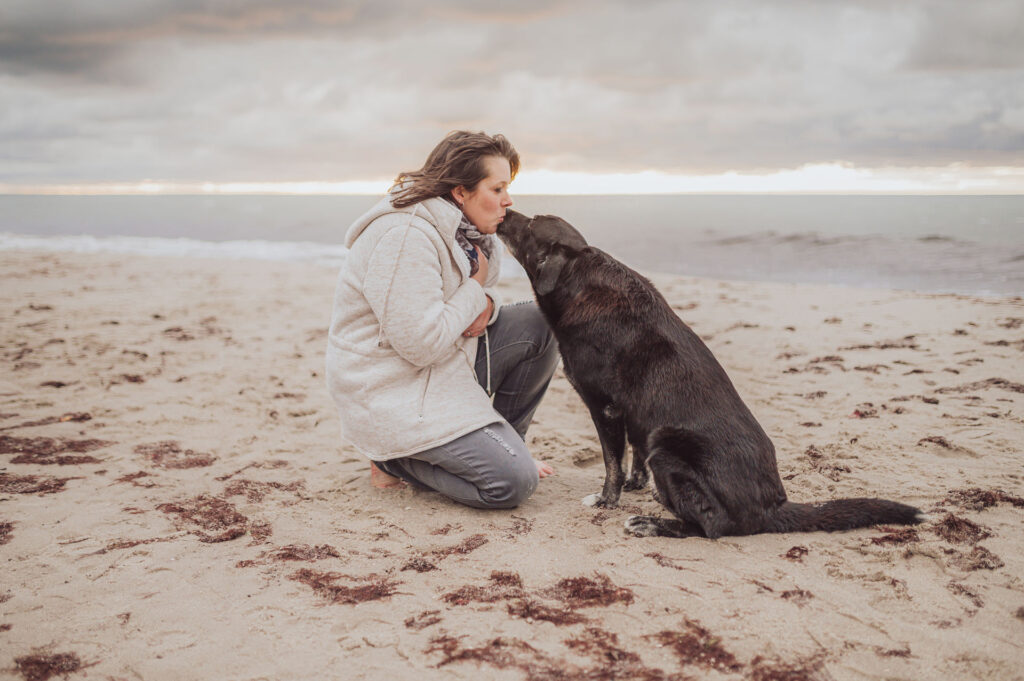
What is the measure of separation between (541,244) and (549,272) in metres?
0.19

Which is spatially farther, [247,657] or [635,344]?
[635,344]

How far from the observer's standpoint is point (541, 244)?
3559 mm

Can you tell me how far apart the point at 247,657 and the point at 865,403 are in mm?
4347

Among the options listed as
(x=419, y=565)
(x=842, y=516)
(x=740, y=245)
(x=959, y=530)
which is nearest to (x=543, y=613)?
(x=419, y=565)

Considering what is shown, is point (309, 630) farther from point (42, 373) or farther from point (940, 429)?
point (42, 373)

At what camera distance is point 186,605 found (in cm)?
234

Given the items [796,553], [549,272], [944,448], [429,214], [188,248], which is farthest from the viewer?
[188,248]

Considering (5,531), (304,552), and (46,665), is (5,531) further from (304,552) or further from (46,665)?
(304,552)

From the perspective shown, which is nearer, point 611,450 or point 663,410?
point 663,410

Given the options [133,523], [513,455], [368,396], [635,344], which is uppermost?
[635,344]

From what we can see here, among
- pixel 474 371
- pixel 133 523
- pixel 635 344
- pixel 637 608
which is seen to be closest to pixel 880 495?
pixel 635 344

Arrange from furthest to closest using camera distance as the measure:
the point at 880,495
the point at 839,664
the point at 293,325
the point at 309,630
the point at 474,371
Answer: the point at 293,325 → the point at 474,371 → the point at 880,495 → the point at 309,630 → the point at 839,664

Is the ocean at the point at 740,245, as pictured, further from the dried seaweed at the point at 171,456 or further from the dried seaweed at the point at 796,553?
the dried seaweed at the point at 796,553

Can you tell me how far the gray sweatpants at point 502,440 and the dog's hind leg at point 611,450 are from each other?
1.24 feet
